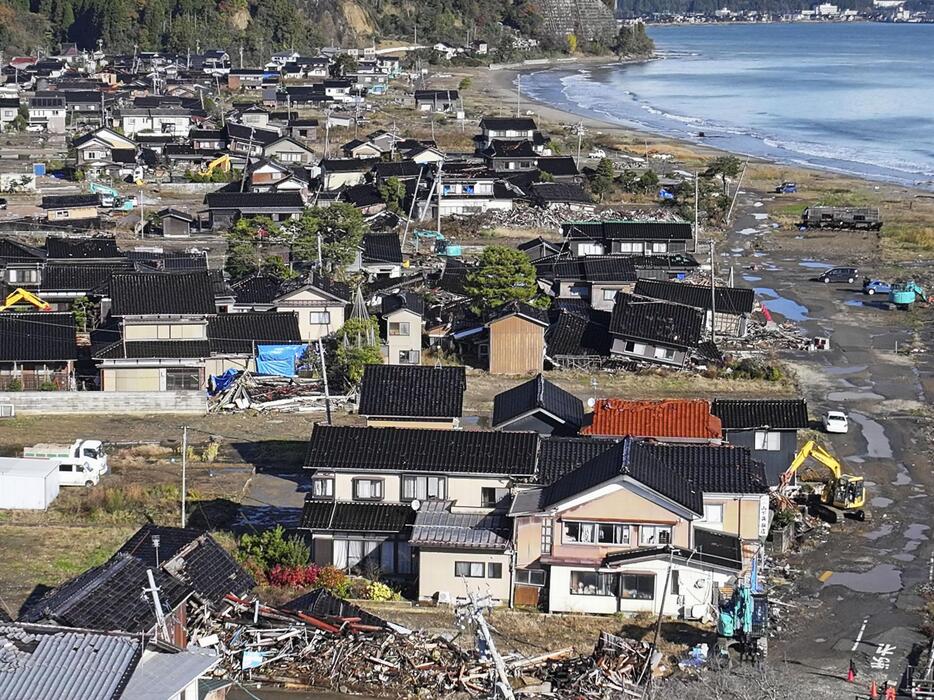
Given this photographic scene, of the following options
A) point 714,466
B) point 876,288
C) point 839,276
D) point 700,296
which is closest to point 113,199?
point 700,296

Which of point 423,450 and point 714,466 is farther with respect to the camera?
point 423,450

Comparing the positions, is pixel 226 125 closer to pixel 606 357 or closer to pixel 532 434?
pixel 606 357

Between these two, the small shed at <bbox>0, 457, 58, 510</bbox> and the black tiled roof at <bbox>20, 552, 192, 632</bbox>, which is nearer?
the black tiled roof at <bbox>20, 552, 192, 632</bbox>

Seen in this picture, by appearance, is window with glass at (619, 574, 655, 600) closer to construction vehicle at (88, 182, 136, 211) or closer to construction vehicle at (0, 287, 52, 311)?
construction vehicle at (0, 287, 52, 311)

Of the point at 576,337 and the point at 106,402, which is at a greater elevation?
the point at 576,337

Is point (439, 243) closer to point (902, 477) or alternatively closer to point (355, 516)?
point (902, 477)

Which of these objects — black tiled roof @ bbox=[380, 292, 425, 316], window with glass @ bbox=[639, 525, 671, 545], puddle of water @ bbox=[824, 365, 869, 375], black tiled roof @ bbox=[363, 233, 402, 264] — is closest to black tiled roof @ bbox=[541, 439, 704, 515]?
window with glass @ bbox=[639, 525, 671, 545]

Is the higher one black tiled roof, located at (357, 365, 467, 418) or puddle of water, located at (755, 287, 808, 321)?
black tiled roof, located at (357, 365, 467, 418)

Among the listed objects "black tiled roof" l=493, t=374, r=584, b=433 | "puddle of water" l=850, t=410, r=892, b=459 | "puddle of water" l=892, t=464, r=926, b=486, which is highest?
"black tiled roof" l=493, t=374, r=584, b=433
